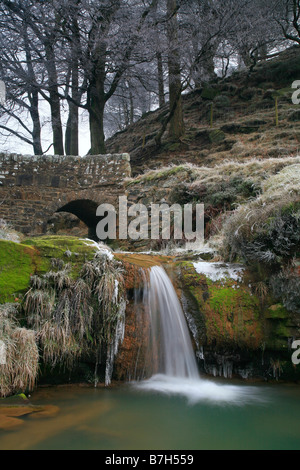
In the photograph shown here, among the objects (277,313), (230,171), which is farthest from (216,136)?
(277,313)

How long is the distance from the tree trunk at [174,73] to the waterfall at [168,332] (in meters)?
12.7

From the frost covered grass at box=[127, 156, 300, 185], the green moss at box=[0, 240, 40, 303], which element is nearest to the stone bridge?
the frost covered grass at box=[127, 156, 300, 185]

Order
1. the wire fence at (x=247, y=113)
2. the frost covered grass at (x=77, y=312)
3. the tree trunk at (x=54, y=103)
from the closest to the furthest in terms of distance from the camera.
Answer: the frost covered grass at (x=77, y=312) → the tree trunk at (x=54, y=103) → the wire fence at (x=247, y=113)

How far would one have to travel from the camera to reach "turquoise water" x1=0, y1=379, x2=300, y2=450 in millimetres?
3260

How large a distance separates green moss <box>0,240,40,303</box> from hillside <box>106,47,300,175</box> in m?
9.78

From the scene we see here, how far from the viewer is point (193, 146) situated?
1656 cm

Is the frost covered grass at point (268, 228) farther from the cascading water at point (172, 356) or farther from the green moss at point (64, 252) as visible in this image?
the green moss at point (64, 252)

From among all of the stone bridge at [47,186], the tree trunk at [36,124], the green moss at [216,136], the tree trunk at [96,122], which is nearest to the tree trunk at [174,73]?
the green moss at [216,136]

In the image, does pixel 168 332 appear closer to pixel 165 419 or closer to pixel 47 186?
pixel 165 419

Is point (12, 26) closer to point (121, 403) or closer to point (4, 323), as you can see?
point (4, 323)

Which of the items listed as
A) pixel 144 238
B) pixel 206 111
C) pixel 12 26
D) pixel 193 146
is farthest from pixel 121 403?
pixel 206 111

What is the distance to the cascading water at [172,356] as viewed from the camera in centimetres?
452

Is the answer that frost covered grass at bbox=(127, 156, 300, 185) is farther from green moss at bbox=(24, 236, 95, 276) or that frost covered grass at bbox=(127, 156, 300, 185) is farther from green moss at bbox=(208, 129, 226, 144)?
green moss at bbox=(208, 129, 226, 144)

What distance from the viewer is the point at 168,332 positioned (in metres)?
5.26
